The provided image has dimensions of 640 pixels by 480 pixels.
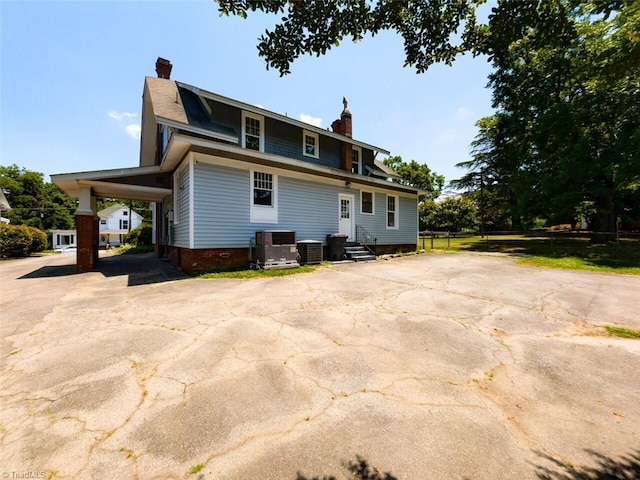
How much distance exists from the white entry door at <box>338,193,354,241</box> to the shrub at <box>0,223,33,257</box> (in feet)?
72.3

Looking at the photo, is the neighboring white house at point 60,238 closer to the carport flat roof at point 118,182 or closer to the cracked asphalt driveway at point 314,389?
the carport flat roof at point 118,182

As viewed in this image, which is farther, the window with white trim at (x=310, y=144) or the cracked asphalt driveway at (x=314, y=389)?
the window with white trim at (x=310, y=144)

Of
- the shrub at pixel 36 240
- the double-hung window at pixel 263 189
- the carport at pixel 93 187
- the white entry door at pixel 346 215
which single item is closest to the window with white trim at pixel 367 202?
the white entry door at pixel 346 215

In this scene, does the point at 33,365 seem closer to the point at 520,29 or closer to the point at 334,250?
the point at 520,29

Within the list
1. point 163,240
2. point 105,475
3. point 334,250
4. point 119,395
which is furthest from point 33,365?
point 163,240

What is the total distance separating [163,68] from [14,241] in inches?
615

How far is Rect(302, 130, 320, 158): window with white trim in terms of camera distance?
13086mm

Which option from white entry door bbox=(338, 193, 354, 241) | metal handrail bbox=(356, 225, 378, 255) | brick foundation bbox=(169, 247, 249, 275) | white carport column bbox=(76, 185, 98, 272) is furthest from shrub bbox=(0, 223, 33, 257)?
metal handrail bbox=(356, 225, 378, 255)

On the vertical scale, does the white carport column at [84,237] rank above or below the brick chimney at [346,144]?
below

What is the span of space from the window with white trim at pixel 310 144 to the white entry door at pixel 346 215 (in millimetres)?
2624

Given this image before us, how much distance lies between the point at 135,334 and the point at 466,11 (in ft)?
19.8

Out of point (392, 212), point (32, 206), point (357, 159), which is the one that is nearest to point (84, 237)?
point (357, 159)

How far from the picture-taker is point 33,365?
9.91 ft

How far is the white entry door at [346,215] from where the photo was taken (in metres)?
13.3
